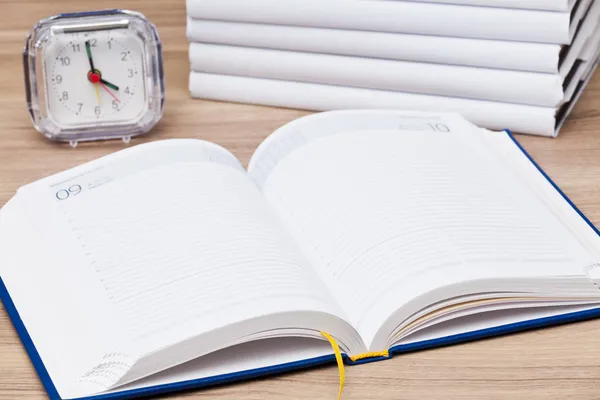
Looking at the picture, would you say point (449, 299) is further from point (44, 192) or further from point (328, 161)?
point (44, 192)

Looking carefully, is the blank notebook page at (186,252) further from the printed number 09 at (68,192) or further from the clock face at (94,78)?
the clock face at (94,78)

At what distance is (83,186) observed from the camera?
96 cm

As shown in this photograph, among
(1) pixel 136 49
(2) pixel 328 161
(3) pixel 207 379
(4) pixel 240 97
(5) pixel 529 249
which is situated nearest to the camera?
(3) pixel 207 379

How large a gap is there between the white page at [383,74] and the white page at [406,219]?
0.15m

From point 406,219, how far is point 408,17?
38 cm

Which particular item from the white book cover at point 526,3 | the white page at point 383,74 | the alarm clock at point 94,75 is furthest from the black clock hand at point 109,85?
the white book cover at point 526,3

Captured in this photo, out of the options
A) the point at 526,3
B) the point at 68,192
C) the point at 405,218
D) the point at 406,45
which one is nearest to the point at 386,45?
the point at 406,45

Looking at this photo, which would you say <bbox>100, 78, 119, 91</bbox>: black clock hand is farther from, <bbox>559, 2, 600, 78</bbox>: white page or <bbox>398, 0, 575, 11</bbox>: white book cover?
<bbox>559, 2, 600, 78</bbox>: white page

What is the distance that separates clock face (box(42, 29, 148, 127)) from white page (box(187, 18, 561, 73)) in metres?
0.14

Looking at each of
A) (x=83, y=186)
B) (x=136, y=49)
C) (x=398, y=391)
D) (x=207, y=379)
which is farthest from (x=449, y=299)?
(x=136, y=49)

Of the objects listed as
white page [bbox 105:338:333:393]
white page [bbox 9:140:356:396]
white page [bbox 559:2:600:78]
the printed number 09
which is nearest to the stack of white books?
white page [bbox 559:2:600:78]

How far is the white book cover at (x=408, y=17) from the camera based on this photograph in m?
1.15

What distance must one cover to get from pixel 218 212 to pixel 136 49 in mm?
345

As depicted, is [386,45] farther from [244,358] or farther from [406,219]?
[244,358]
